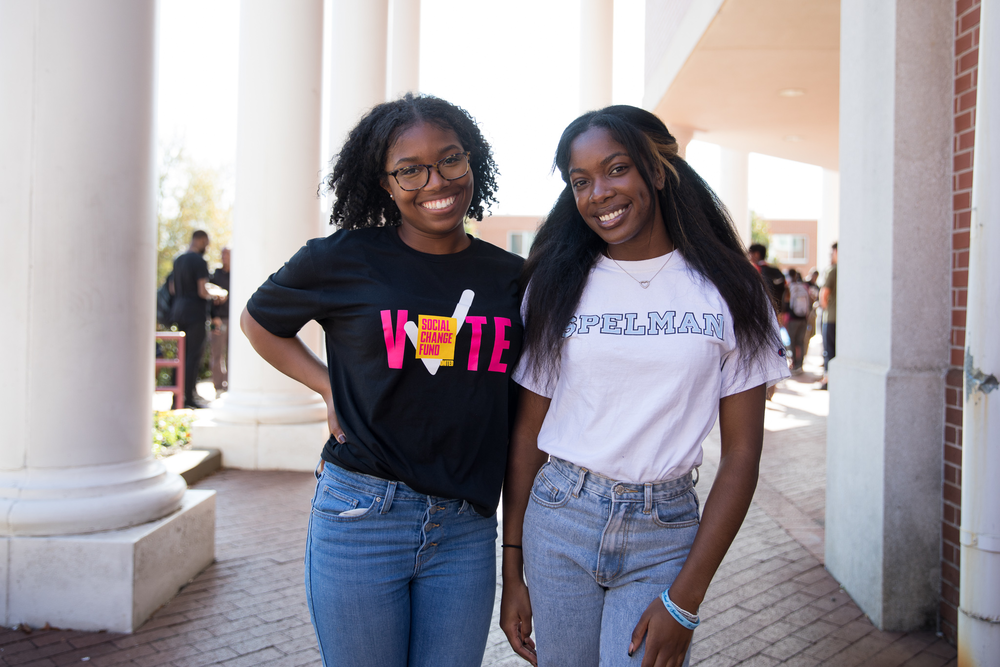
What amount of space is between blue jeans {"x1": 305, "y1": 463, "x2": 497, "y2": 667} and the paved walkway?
0.36 feet

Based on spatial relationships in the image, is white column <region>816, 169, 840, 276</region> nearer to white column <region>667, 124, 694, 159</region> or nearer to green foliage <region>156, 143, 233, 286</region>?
white column <region>667, 124, 694, 159</region>

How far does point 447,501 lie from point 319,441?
5144 millimetres

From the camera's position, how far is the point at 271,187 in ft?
22.2

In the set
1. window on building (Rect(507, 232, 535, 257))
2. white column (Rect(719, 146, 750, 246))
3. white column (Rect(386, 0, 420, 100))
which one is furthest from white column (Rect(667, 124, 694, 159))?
window on building (Rect(507, 232, 535, 257))

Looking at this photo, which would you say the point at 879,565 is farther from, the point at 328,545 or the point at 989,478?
the point at 328,545

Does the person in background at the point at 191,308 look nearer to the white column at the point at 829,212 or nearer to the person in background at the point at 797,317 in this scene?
the person in background at the point at 797,317

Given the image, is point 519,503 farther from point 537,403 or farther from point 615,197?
point 615,197

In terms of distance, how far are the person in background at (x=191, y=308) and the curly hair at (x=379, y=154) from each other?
818 cm

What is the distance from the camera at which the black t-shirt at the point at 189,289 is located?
978 centimetres

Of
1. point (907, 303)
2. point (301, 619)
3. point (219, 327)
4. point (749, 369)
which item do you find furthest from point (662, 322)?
point (219, 327)

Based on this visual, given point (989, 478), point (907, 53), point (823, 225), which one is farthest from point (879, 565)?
point (823, 225)

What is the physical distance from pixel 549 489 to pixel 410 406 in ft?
1.30

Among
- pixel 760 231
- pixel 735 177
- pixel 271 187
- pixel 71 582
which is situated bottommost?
pixel 71 582

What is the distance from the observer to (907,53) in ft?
11.7
